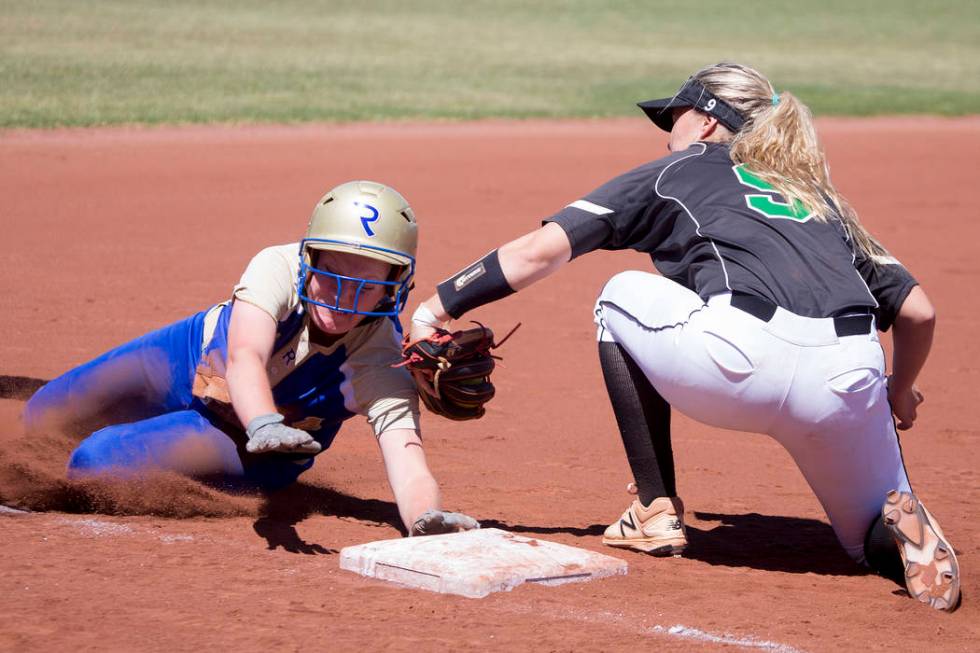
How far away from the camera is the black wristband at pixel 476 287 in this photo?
11.7 ft

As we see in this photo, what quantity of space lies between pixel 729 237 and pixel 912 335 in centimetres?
66

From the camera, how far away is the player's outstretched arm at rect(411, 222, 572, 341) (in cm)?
358

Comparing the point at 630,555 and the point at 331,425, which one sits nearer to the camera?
the point at 630,555

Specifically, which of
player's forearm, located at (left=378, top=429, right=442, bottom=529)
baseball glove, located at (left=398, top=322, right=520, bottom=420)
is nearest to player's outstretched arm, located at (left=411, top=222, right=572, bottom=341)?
baseball glove, located at (left=398, top=322, right=520, bottom=420)

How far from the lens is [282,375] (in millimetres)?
3896

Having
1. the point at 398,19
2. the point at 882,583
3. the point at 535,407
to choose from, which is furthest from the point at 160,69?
the point at 882,583

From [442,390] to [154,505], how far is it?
980 millimetres

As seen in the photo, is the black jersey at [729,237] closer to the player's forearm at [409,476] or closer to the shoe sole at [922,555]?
the shoe sole at [922,555]

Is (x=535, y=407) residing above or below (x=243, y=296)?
below

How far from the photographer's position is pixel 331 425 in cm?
409

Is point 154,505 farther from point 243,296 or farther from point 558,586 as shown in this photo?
point 558,586

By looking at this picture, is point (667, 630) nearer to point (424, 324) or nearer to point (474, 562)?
point (474, 562)

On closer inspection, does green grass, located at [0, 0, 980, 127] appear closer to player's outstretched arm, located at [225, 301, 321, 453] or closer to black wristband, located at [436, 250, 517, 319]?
player's outstretched arm, located at [225, 301, 321, 453]

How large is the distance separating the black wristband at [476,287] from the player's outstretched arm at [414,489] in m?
0.49
